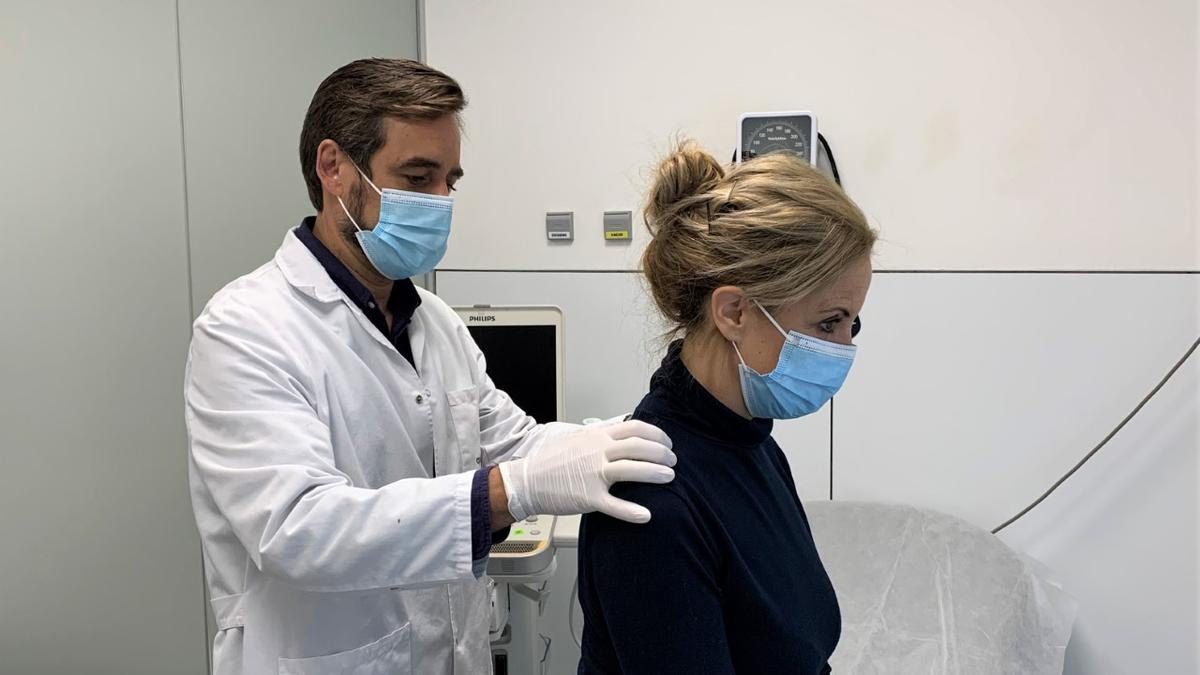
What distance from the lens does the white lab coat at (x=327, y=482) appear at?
3.26 feet

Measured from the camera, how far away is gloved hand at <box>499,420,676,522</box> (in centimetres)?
85

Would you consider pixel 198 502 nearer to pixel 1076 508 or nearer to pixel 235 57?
pixel 235 57

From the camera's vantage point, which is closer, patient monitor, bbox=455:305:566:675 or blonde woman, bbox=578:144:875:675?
blonde woman, bbox=578:144:875:675

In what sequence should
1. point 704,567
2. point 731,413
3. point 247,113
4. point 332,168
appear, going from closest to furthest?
point 704,567
point 731,413
point 332,168
point 247,113

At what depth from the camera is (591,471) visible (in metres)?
0.92

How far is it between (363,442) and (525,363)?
0.87 meters

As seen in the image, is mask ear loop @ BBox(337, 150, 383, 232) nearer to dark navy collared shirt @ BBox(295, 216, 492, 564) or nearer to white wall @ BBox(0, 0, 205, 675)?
dark navy collared shirt @ BBox(295, 216, 492, 564)

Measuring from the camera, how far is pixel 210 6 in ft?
5.84

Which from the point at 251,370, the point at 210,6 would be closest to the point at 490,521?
the point at 251,370

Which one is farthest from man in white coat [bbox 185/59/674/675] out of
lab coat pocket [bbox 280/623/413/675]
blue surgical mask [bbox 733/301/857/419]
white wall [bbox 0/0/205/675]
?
white wall [bbox 0/0/205/675]

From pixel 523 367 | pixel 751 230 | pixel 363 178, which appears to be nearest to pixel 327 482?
pixel 363 178

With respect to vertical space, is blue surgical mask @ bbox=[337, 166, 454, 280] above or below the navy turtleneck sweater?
above

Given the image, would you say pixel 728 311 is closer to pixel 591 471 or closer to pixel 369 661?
pixel 591 471

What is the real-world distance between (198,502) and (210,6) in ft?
3.73
